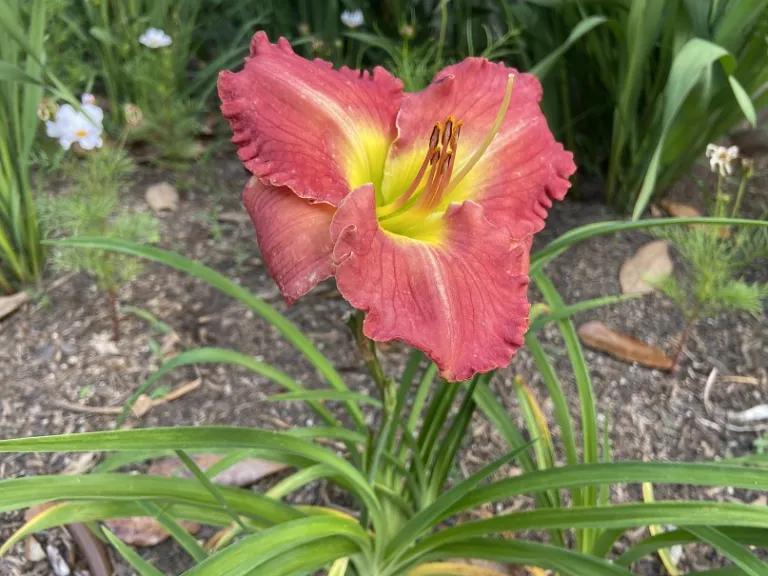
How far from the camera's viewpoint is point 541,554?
2.64ft

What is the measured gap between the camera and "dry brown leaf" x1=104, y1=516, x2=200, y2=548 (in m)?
1.08

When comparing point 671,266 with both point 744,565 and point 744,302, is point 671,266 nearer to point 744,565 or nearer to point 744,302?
point 744,302

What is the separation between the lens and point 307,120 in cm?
71

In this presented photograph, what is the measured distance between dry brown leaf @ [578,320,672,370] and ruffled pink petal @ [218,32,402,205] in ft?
2.87

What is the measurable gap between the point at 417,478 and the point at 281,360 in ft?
1.68

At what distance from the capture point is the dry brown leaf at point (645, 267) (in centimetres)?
156

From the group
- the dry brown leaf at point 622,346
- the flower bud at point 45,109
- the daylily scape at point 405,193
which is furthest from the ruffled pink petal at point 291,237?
the dry brown leaf at point 622,346

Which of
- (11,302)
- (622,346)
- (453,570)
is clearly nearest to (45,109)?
(11,302)

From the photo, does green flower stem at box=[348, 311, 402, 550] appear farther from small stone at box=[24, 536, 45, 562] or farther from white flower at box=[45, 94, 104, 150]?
white flower at box=[45, 94, 104, 150]

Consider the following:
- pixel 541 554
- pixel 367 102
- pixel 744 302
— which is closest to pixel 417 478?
pixel 541 554

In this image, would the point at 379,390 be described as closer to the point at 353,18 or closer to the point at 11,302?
the point at 11,302

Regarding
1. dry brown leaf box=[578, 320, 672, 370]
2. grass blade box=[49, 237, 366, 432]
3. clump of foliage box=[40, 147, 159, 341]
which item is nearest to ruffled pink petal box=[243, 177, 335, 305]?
grass blade box=[49, 237, 366, 432]

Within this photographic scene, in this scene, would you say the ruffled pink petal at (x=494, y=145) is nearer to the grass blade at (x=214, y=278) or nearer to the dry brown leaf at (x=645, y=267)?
the grass blade at (x=214, y=278)

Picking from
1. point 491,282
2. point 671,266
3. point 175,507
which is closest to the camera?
point 491,282
